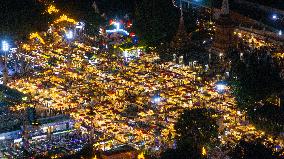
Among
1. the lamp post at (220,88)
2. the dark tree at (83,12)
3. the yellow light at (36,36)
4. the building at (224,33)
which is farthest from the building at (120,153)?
the dark tree at (83,12)

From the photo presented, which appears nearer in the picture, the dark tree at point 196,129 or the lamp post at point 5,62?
the dark tree at point 196,129

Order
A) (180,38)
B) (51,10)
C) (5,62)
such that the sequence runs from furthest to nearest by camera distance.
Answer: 1. (51,10)
2. (180,38)
3. (5,62)

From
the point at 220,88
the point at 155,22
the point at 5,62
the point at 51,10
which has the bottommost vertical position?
the point at 220,88

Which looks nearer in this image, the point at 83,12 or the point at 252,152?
the point at 252,152

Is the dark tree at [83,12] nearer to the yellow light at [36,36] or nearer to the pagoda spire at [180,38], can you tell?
the yellow light at [36,36]

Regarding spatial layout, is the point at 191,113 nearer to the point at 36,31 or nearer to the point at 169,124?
the point at 169,124

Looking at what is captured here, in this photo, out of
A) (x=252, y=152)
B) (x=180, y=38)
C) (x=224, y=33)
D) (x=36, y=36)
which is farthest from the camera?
(x=36, y=36)

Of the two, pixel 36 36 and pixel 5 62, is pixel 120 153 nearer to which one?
pixel 5 62

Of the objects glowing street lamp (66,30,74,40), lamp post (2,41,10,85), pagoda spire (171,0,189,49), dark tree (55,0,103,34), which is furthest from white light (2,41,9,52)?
pagoda spire (171,0,189,49)

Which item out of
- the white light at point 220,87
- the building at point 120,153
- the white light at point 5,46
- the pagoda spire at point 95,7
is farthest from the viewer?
the pagoda spire at point 95,7

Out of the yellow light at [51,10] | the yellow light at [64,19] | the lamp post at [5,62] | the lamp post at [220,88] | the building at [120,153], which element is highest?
the yellow light at [51,10]

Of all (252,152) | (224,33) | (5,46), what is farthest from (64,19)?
(252,152)
